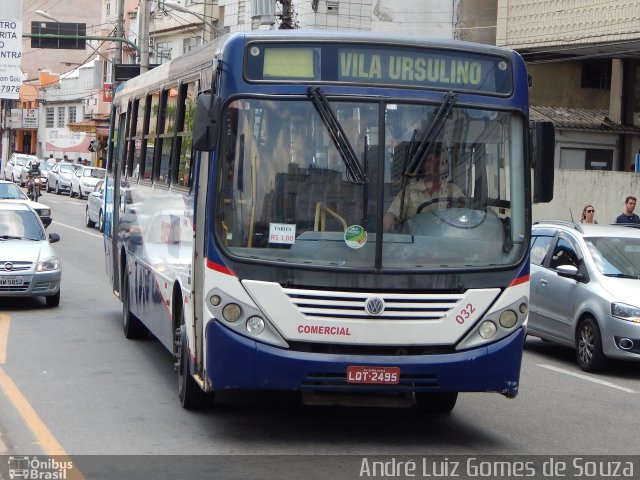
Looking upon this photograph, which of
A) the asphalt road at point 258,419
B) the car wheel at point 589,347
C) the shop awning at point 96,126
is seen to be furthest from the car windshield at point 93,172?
the car wheel at point 589,347

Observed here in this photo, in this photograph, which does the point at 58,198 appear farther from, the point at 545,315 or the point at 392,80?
the point at 392,80

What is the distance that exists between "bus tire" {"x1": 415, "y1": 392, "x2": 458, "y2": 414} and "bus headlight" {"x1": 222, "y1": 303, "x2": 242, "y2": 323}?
7.92 feet

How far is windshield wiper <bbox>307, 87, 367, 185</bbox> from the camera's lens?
8477 mm

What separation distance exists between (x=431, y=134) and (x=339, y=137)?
0.69 m

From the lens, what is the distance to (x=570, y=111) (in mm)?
33469

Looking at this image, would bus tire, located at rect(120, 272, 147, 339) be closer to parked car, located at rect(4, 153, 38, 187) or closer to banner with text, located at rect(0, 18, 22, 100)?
banner with text, located at rect(0, 18, 22, 100)

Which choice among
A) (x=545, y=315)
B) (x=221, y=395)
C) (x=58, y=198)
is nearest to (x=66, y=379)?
(x=221, y=395)

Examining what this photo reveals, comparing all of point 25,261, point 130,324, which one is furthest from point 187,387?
point 25,261

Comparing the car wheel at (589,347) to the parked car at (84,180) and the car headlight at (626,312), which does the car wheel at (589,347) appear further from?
the parked car at (84,180)

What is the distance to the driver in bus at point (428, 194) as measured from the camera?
8523 mm

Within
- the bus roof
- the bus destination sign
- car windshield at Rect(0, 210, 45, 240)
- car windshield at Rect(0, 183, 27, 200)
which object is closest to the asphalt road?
the bus destination sign

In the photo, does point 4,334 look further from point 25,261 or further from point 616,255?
point 616,255

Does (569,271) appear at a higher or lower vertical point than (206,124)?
lower

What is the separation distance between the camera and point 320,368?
832cm
